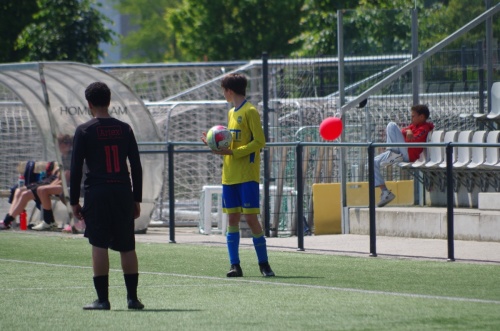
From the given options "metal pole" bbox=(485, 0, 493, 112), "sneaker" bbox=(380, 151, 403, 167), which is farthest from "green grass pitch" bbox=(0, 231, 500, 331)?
"metal pole" bbox=(485, 0, 493, 112)

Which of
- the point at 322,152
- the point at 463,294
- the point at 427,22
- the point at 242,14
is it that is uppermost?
the point at 242,14

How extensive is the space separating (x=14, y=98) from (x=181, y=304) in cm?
1270

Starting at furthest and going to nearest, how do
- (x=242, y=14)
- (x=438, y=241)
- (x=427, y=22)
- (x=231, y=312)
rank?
(x=242, y=14) → (x=427, y=22) → (x=438, y=241) → (x=231, y=312)

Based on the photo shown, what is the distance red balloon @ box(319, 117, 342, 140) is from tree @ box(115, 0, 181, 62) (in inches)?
2281

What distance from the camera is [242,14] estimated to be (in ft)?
135

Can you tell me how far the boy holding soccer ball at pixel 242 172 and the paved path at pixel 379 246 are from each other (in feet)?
8.96

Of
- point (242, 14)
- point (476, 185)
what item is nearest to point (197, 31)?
point (242, 14)

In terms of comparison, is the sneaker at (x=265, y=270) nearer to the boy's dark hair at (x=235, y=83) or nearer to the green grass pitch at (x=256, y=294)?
the green grass pitch at (x=256, y=294)

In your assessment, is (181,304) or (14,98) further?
(14,98)

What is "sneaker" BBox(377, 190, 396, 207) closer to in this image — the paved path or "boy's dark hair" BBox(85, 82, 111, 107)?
the paved path

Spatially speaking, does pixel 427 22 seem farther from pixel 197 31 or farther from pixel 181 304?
pixel 197 31

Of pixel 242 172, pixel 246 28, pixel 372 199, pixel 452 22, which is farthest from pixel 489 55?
pixel 246 28

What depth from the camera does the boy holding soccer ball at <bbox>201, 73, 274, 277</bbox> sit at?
464 inches

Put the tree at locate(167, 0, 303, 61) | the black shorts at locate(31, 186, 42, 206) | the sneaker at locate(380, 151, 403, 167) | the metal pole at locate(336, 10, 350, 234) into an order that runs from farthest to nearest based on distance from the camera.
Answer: the tree at locate(167, 0, 303, 61) → the black shorts at locate(31, 186, 42, 206) → the metal pole at locate(336, 10, 350, 234) → the sneaker at locate(380, 151, 403, 167)
